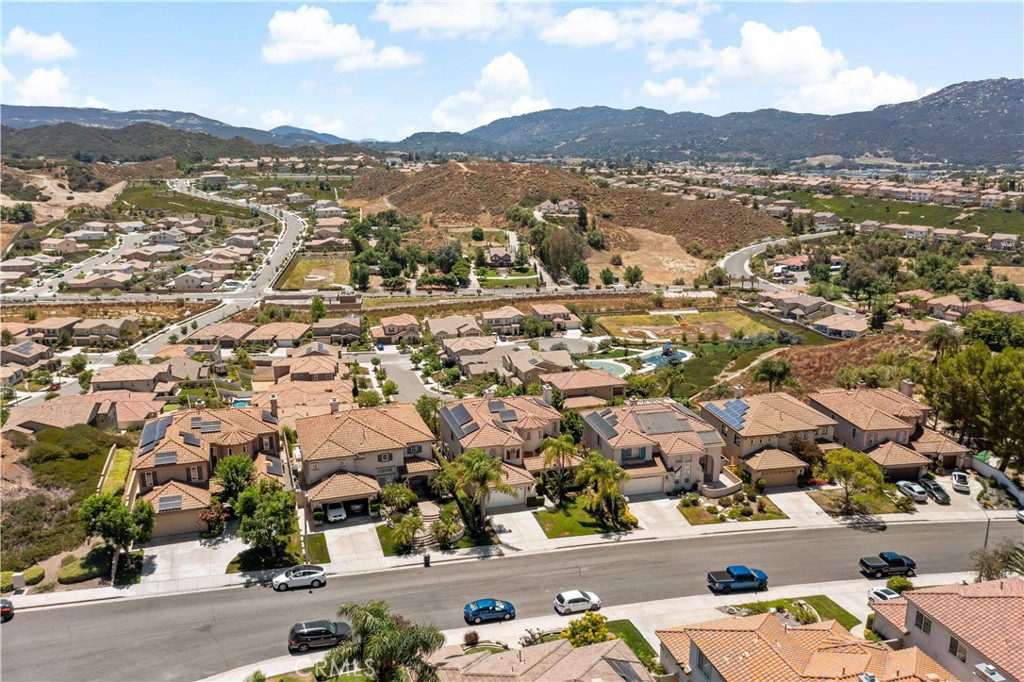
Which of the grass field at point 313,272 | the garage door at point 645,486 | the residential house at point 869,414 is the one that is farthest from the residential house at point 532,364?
the grass field at point 313,272

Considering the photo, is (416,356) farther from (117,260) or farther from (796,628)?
(117,260)

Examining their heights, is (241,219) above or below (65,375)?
above

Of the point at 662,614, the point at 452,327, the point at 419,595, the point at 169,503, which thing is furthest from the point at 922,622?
the point at 452,327

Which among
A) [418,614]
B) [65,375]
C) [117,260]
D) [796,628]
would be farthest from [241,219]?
[796,628]

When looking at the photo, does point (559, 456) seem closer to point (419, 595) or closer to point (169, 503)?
point (419, 595)

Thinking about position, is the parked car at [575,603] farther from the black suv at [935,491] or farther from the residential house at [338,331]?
the residential house at [338,331]
